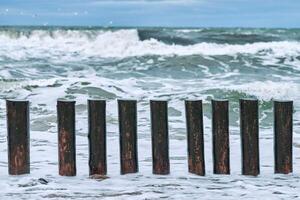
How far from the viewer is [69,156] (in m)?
5.07

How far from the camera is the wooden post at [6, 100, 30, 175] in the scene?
193 inches

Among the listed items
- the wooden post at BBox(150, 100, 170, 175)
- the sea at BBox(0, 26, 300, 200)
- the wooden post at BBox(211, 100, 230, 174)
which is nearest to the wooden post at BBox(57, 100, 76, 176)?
the sea at BBox(0, 26, 300, 200)

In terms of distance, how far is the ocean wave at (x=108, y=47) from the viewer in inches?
1014

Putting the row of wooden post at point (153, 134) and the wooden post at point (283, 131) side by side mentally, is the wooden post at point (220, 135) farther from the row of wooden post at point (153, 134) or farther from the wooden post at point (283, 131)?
the wooden post at point (283, 131)

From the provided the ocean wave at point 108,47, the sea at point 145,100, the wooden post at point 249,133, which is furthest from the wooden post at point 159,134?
the ocean wave at point 108,47

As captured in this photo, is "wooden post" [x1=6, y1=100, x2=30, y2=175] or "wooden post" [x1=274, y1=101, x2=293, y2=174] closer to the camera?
"wooden post" [x1=6, y1=100, x2=30, y2=175]

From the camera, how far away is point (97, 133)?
197 inches

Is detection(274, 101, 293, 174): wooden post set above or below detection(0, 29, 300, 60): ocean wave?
below

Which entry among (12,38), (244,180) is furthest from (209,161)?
(12,38)

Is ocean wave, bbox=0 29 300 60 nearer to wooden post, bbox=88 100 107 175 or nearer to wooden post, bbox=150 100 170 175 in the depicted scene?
wooden post, bbox=150 100 170 175

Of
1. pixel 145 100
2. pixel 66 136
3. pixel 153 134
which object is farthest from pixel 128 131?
pixel 145 100

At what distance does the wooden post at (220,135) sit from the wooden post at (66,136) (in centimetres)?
124

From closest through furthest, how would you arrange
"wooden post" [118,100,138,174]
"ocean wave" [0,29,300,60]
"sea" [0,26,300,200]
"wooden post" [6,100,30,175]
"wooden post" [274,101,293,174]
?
1. "sea" [0,26,300,200]
2. "wooden post" [6,100,30,175]
3. "wooden post" [118,100,138,174]
4. "wooden post" [274,101,293,174]
5. "ocean wave" [0,29,300,60]

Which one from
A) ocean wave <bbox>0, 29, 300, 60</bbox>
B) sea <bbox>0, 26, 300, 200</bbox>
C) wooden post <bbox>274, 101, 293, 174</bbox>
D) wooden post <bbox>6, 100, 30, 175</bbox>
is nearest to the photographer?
sea <bbox>0, 26, 300, 200</bbox>
